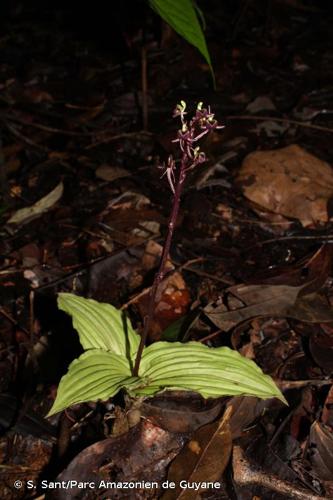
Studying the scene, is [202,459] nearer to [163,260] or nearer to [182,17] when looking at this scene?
[163,260]

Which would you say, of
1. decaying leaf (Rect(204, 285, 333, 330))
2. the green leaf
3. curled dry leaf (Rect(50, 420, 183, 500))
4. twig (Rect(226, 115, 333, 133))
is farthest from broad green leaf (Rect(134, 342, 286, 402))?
twig (Rect(226, 115, 333, 133))

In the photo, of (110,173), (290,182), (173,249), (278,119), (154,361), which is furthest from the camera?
(278,119)

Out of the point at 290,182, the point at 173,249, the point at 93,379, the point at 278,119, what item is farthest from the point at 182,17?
the point at 278,119

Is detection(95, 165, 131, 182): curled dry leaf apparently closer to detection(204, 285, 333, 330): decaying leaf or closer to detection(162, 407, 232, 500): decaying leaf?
detection(204, 285, 333, 330): decaying leaf

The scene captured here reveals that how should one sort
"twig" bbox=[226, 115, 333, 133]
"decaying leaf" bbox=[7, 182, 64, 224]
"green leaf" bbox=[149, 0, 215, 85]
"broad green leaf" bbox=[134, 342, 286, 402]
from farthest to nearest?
"twig" bbox=[226, 115, 333, 133], "decaying leaf" bbox=[7, 182, 64, 224], "broad green leaf" bbox=[134, 342, 286, 402], "green leaf" bbox=[149, 0, 215, 85]

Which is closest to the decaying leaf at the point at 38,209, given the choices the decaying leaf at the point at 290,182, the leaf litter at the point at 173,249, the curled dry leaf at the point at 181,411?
the leaf litter at the point at 173,249

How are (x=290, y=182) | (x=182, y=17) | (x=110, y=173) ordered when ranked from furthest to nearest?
(x=110, y=173), (x=290, y=182), (x=182, y=17)
